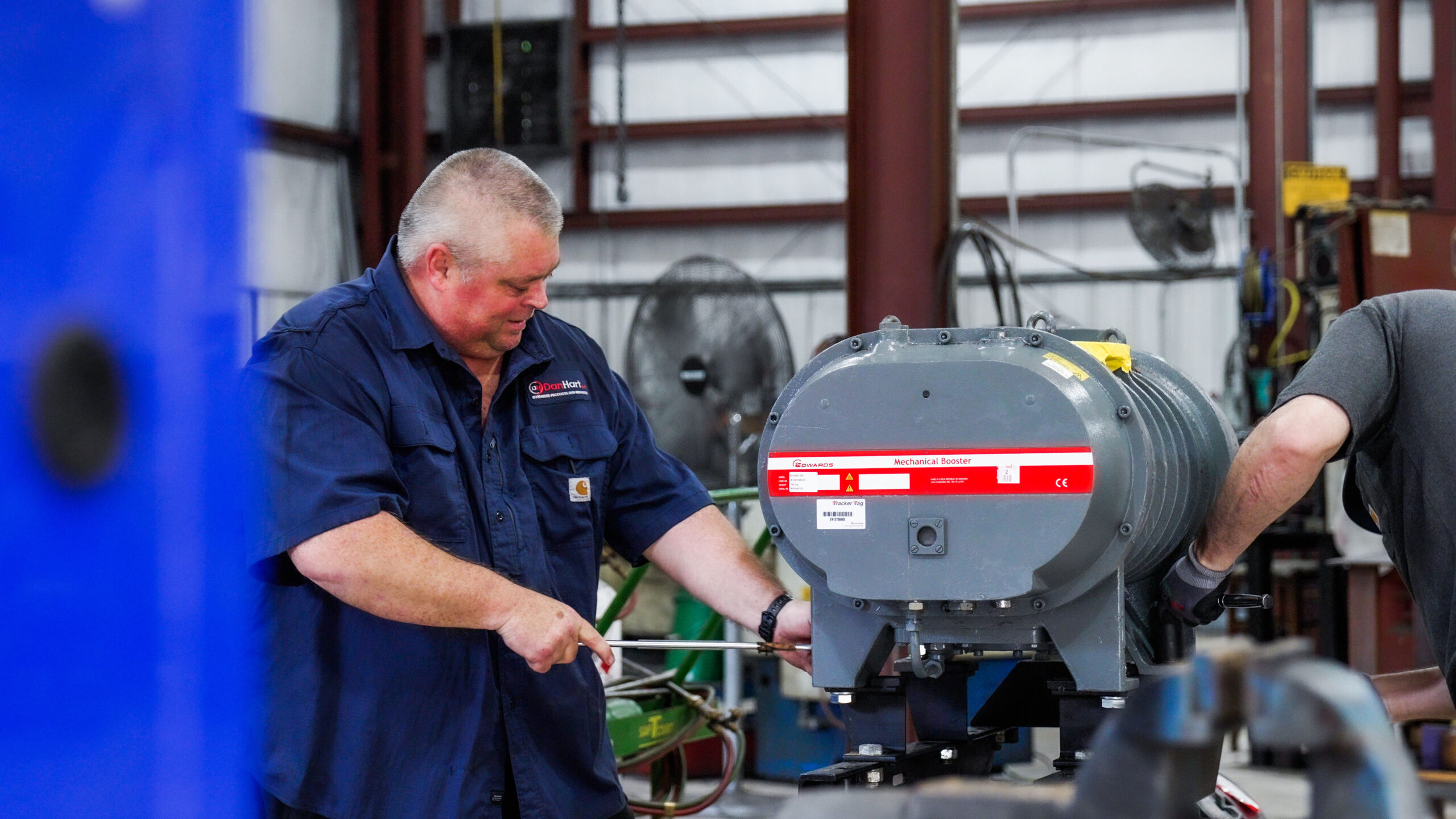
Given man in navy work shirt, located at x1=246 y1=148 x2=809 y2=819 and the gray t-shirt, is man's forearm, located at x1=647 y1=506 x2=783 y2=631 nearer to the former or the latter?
man in navy work shirt, located at x1=246 y1=148 x2=809 y2=819

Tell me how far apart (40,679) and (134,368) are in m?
0.08

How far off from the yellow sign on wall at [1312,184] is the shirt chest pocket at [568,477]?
5.38 meters

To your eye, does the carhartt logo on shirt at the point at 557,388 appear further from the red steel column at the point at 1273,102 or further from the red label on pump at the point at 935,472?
the red steel column at the point at 1273,102

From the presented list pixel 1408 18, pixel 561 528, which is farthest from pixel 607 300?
pixel 561 528

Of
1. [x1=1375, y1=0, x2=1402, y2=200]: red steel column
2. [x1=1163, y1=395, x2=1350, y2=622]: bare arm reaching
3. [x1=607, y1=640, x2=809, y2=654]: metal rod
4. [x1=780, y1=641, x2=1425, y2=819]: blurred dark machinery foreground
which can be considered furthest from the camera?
[x1=1375, y1=0, x2=1402, y2=200]: red steel column

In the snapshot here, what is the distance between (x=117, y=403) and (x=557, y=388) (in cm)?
151

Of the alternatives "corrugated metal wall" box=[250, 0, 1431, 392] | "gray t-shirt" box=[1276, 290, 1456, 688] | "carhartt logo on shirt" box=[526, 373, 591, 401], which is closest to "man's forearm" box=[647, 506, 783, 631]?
"carhartt logo on shirt" box=[526, 373, 591, 401]

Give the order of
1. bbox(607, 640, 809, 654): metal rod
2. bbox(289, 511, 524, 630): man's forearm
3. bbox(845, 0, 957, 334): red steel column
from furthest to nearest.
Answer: bbox(845, 0, 957, 334): red steel column
bbox(607, 640, 809, 654): metal rod
bbox(289, 511, 524, 630): man's forearm

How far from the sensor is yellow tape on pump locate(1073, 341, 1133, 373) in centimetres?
154

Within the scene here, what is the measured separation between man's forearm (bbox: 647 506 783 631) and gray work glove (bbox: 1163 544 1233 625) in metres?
0.49

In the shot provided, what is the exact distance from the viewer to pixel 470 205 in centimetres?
174

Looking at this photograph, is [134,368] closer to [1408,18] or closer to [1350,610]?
[1350,610]

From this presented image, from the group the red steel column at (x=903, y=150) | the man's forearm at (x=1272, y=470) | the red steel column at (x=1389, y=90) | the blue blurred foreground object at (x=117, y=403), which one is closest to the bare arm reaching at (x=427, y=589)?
the man's forearm at (x=1272, y=470)

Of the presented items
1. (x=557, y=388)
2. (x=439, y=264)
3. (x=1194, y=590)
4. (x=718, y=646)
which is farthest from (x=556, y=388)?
(x=1194, y=590)
